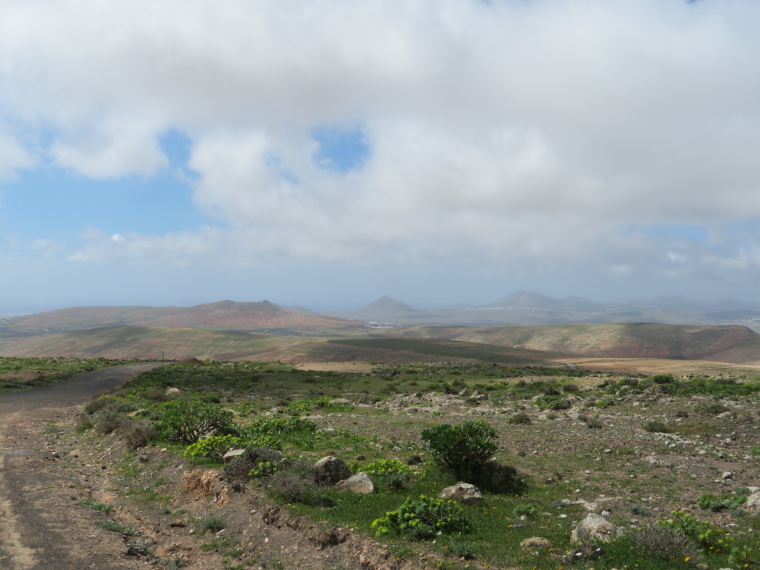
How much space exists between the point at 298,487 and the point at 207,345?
149 metres

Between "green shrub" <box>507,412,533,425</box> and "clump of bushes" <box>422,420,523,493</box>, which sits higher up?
"clump of bushes" <box>422,420,523,493</box>

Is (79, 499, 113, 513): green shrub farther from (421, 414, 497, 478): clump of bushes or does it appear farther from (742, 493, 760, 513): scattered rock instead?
(742, 493, 760, 513): scattered rock

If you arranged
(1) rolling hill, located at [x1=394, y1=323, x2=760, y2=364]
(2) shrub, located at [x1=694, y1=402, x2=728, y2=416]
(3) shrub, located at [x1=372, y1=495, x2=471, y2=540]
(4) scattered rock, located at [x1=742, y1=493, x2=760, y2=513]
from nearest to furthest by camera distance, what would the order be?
(3) shrub, located at [x1=372, y1=495, x2=471, y2=540] → (4) scattered rock, located at [x1=742, y1=493, x2=760, y2=513] → (2) shrub, located at [x1=694, y1=402, x2=728, y2=416] → (1) rolling hill, located at [x1=394, y1=323, x2=760, y2=364]

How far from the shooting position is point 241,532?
985 centimetres

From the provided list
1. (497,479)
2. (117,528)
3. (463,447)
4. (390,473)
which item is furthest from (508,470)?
(117,528)

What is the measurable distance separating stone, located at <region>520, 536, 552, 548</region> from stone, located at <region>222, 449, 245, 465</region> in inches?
337

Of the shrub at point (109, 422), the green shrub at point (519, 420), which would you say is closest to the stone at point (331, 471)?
the shrub at point (109, 422)

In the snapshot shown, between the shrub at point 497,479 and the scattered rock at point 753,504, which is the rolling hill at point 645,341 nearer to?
the shrub at point 497,479

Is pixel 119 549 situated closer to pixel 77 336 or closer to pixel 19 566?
pixel 19 566

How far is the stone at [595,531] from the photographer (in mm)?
8367

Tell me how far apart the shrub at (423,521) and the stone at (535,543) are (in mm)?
1226

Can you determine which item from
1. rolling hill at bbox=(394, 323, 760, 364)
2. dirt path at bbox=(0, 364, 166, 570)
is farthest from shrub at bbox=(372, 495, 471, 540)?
rolling hill at bbox=(394, 323, 760, 364)

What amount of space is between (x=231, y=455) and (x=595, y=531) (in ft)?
34.2

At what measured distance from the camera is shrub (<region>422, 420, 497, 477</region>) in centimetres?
1270
